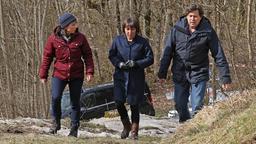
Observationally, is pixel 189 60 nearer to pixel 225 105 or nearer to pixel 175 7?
pixel 225 105

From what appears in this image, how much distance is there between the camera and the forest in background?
16989mm

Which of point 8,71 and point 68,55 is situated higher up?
point 68,55

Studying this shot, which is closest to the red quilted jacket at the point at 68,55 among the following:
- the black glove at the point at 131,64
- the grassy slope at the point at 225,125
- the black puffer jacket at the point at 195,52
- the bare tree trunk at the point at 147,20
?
the black glove at the point at 131,64

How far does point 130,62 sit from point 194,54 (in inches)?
37.7

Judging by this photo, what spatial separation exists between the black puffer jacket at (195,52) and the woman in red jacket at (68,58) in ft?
3.97

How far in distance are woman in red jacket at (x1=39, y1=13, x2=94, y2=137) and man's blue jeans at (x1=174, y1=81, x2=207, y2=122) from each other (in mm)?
1324

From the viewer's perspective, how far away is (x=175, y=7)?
2548 centimetres

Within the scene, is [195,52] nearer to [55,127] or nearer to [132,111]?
[132,111]

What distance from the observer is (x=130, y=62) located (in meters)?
8.74

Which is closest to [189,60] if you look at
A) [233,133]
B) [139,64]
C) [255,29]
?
[139,64]

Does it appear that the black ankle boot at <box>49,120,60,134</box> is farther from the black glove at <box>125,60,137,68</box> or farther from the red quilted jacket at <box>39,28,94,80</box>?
the black glove at <box>125,60,137,68</box>

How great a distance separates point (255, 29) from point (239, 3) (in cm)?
152

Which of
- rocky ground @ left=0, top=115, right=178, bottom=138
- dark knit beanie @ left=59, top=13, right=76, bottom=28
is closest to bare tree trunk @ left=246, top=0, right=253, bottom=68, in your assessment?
rocky ground @ left=0, top=115, right=178, bottom=138

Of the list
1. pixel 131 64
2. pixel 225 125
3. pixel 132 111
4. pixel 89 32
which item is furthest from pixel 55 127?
pixel 89 32
